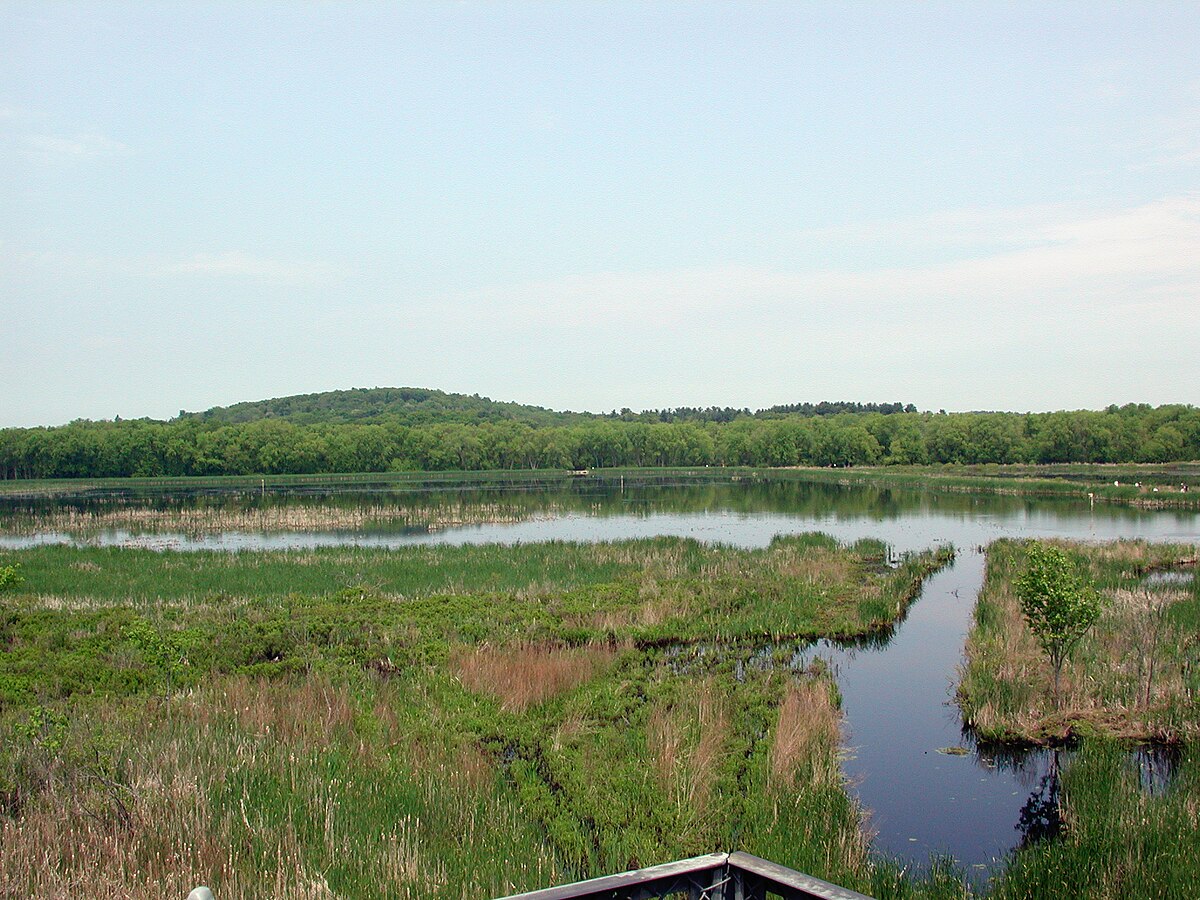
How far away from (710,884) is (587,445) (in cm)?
17356

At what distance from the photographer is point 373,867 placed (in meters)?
7.66

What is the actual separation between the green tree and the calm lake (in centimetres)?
219

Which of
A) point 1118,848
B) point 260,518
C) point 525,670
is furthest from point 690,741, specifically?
point 260,518

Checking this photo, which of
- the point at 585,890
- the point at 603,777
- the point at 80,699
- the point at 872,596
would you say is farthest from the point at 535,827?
the point at 872,596

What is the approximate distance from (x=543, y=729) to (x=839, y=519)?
44998 mm

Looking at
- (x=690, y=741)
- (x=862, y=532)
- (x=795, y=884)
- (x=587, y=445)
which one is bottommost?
(x=862, y=532)

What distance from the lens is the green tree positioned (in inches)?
583

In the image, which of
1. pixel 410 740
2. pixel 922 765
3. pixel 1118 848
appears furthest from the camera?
pixel 922 765

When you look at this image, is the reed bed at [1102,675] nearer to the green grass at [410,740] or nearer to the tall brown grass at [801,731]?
the tall brown grass at [801,731]

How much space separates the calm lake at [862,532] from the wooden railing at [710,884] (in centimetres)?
813

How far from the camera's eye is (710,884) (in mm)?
3230

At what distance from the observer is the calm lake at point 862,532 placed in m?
12.4

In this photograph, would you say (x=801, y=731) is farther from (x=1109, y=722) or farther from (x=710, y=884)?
(x=710, y=884)

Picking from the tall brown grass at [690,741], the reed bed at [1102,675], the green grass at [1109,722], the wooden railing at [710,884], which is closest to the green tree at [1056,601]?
the reed bed at [1102,675]
